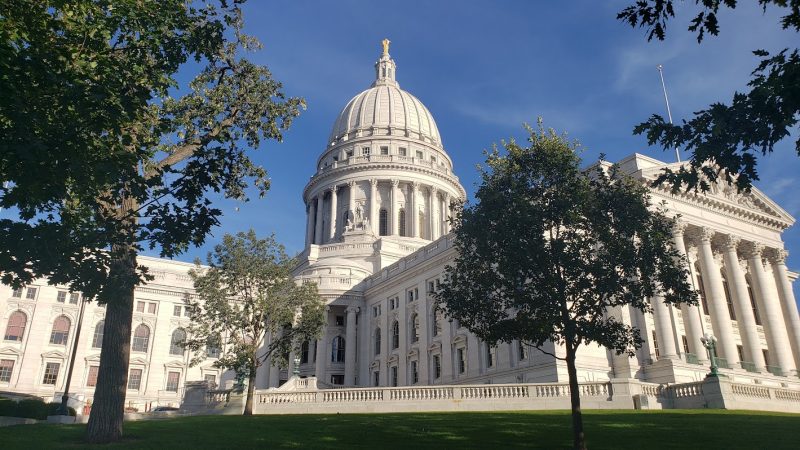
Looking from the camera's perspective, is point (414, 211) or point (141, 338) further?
point (414, 211)

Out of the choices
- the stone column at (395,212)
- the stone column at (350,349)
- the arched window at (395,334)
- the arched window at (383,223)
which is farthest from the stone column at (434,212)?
the arched window at (395,334)

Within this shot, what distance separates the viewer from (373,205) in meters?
99.8

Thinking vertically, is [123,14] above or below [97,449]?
above

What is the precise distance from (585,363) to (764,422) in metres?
20.4

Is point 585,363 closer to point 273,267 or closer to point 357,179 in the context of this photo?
point 273,267

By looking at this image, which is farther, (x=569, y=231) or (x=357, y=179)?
(x=357, y=179)

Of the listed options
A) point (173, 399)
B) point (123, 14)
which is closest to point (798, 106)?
point (123, 14)

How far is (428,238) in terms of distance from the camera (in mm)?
99562

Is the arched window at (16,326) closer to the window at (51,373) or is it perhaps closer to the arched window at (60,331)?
the arched window at (60,331)

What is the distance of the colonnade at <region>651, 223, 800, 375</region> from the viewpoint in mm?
49938

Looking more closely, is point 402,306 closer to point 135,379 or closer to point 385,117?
point 135,379

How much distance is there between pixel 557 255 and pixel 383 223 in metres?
76.2

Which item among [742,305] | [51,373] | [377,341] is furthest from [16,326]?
[742,305]

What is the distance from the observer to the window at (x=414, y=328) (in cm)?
6807
